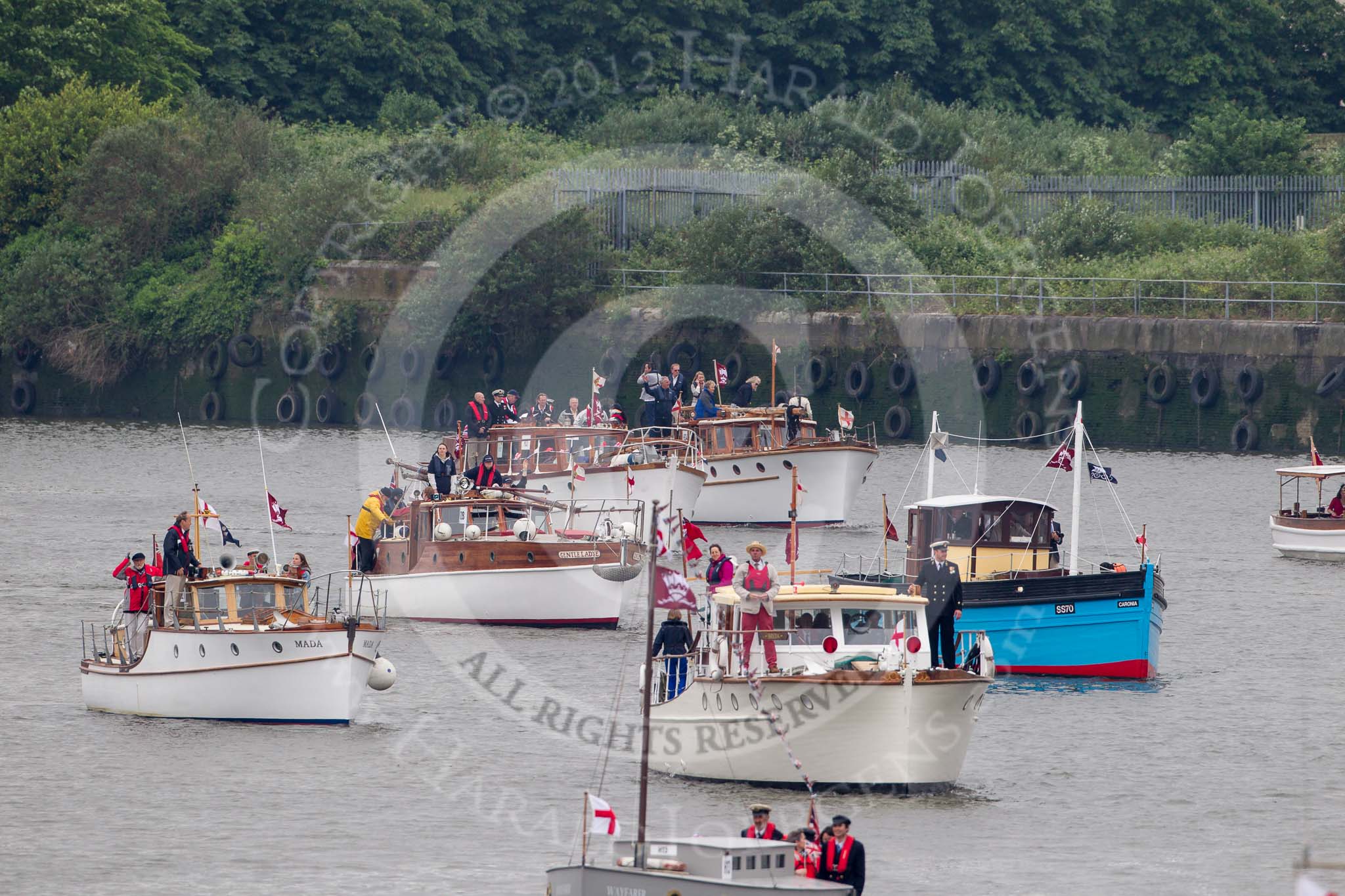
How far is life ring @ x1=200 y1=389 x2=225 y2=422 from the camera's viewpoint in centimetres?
8875

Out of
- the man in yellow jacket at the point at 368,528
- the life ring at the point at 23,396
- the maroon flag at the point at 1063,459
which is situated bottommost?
the man in yellow jacket at the point at 368,528

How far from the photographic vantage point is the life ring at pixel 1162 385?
7269 cm

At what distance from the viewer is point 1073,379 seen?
2908 inches

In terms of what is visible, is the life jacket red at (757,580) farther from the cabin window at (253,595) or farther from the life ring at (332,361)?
the life ring at (332,361)

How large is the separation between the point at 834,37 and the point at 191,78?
3083cm

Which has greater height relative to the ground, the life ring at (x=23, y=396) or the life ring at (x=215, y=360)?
the life ring at (x=215, y=360)

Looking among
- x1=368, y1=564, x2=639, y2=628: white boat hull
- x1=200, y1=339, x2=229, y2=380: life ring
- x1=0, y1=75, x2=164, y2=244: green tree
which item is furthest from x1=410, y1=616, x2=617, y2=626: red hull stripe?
x1=0, y1=75, x2=164, y2=244: green tree

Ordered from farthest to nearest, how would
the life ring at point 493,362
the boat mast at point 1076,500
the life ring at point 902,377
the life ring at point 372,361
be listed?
the life ring at point 372,361 < the life ring at point 493,362 < the life ring at point 902,377 < the boat mast at point 1076,500

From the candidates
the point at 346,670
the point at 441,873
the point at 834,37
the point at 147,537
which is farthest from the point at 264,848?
the point at 834,37

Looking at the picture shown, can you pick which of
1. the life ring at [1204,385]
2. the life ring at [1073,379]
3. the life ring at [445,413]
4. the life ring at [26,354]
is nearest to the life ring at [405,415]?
the life ring at [445,413]

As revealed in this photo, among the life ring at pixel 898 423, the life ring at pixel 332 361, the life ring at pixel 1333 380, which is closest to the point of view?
the life ring at pixel 1333 380

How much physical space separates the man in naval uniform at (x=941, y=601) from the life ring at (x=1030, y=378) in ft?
149

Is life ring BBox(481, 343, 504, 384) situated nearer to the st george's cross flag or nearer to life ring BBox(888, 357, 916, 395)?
life ring BBox(888, 357, 916, 395)

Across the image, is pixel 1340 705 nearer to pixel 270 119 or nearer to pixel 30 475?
pixel 30 475
